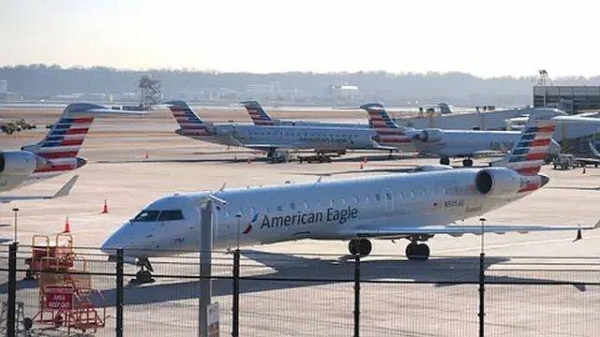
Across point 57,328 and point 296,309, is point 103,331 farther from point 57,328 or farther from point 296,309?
point 296,309

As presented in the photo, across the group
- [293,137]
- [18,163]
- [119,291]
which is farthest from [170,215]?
[293,137]

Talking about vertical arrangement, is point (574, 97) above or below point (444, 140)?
above

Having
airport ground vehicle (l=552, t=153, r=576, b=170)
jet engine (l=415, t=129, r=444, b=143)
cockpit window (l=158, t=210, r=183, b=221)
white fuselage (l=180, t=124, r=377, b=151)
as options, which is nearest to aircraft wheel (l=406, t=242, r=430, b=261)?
cockpit window (l=158, t=210, r=183, b=221)

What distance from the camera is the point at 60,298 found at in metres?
26.3

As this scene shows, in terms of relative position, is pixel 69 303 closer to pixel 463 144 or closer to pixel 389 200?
pixel 389 200

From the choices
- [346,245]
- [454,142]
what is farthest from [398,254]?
[454,142]

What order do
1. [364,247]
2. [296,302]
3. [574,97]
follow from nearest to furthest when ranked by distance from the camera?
[296,302]
[364,247]
[574,97]

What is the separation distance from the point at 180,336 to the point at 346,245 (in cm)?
1786

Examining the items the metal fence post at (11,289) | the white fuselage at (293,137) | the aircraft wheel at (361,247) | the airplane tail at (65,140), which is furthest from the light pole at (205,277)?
the white fuselage at (293,137)

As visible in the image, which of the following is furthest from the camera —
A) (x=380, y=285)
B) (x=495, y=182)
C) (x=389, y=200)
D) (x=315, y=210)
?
(x=495, y=182)

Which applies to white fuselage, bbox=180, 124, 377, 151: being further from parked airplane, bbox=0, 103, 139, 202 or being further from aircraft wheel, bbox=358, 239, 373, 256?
aircraft wheel, bbox=358, 239, 373, 256

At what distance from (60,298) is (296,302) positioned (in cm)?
597

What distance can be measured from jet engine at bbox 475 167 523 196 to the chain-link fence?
198 inches

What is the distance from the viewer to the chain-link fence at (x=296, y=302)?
25.7 m
